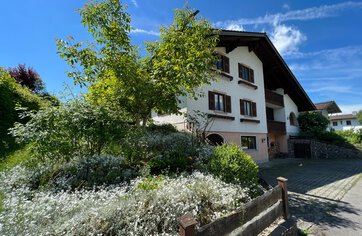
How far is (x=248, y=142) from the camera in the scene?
16812 millimetres

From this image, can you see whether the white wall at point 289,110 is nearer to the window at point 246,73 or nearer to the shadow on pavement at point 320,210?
the window at point 246,73

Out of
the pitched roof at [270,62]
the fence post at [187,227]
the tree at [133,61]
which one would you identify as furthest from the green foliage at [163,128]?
the fence post at [187,227]

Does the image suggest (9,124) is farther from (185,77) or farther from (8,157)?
(185,77)

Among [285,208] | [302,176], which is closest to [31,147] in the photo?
[285,208]

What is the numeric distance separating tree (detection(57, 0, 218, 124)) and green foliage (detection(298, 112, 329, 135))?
20.2 metres

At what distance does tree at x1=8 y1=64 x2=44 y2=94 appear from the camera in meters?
17.2

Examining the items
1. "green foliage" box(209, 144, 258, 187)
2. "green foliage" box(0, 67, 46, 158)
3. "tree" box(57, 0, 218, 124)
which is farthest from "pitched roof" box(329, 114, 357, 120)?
"green foliage" box(0, 67, 46, 158)

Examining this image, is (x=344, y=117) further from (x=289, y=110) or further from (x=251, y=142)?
(x=251, y=142)

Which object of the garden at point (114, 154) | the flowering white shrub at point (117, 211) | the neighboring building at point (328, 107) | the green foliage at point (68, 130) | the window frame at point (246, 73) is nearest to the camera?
the flowering white shrub at point (117, 211)

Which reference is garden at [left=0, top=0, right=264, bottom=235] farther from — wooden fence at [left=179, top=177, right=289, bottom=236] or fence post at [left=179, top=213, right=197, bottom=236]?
fence post at [left=179, top=213, right=197, bottom=236]

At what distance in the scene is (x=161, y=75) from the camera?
337 inches

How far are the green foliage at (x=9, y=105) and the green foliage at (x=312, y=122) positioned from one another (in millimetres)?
25654

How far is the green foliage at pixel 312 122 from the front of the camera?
23.8 metres

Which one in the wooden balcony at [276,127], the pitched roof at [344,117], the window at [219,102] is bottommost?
the wooden balcony at [276,127]
